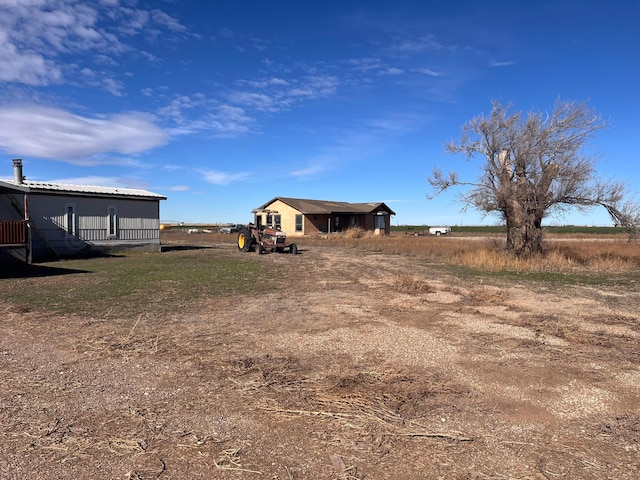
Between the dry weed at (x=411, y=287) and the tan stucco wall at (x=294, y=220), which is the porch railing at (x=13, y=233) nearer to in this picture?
the dry weed at (x=411, y=287)

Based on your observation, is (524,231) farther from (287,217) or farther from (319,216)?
(287,217)

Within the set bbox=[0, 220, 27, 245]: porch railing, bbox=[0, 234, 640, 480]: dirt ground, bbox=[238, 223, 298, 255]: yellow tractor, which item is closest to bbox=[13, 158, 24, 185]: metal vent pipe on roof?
bbox=[0, 220, 27, 245]: porch railing

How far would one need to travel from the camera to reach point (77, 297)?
10281 millimetres

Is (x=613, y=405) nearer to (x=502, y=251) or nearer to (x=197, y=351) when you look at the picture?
(x=197, y=351)

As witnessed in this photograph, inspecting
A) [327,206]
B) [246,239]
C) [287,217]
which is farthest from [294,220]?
[246,239]

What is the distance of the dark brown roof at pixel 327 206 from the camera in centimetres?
4022

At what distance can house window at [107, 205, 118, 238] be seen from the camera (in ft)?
76.1

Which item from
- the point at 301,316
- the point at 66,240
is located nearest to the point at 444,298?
the point at 301,316

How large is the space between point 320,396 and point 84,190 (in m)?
21.3

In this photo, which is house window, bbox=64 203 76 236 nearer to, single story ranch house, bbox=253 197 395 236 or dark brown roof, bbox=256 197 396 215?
single story ranch house, bbox=253 197 395 236

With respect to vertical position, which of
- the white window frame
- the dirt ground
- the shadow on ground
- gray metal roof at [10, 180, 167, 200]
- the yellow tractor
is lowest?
the dirt ground

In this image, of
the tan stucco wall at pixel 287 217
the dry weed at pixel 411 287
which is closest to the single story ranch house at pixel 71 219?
the dry weed at pixel 411 287

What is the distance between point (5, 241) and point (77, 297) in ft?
29.8

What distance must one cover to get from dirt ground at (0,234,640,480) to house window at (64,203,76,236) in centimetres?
1428
